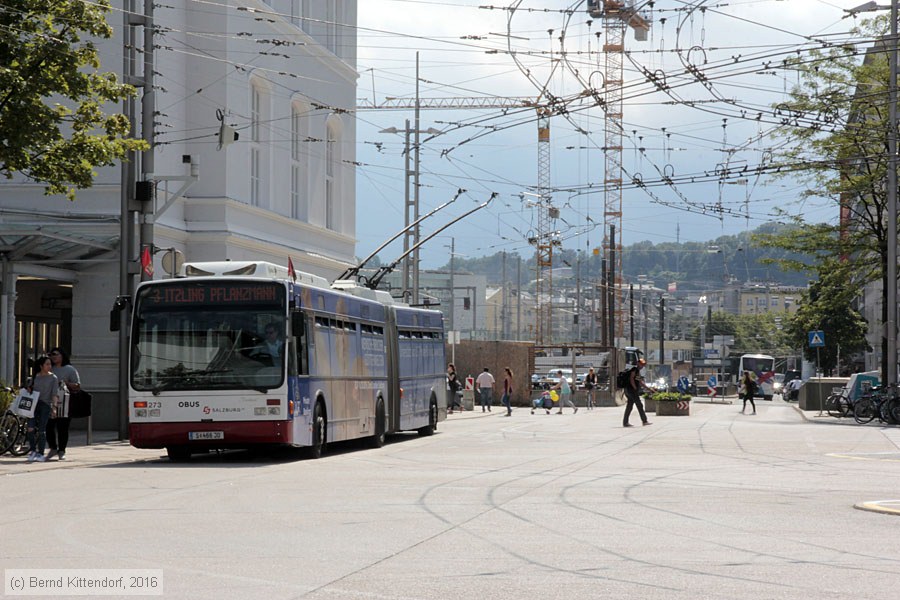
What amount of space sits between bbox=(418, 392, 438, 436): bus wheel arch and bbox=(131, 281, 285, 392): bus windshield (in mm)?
11692

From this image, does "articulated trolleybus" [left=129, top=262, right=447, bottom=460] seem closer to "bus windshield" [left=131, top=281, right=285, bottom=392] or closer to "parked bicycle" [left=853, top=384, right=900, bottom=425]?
"bus windshield" [left=131, top=281, right=285, bottom=392]

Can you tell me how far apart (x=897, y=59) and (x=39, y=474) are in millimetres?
28636

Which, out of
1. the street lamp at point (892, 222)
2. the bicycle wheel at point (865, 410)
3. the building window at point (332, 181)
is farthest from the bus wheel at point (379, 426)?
the building window at point (332, 181)

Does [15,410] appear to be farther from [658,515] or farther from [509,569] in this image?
[509,569]

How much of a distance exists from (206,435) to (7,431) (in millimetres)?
3781

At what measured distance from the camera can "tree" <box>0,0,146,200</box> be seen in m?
21.3

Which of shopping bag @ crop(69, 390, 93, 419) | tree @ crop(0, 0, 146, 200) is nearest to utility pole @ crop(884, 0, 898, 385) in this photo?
tree @ crop(0, 0, 146, 200)

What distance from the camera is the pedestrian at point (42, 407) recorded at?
21.5 meters

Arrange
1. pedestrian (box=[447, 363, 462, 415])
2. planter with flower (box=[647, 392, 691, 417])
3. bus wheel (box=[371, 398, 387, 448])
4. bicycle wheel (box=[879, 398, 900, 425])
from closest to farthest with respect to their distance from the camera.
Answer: bus wheel (box=[371, 398, 387, 448])
bicycle wheel (box=[879, 398, 900, 425])
planter with flower (box=[647, 392, 691, 417])
pedestrian (box=[447, 363, 462, 415])

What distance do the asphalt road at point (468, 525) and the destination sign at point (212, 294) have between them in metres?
2.47

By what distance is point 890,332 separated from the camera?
39812 millimetres

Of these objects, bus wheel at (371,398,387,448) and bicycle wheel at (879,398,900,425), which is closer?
bus wheel at (371,398,387,448)

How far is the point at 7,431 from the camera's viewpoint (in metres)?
22.5

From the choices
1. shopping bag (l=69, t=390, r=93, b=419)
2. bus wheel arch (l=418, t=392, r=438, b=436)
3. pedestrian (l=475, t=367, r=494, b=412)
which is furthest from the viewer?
pedestrian (l=475, t=367, r=494, b=412)
